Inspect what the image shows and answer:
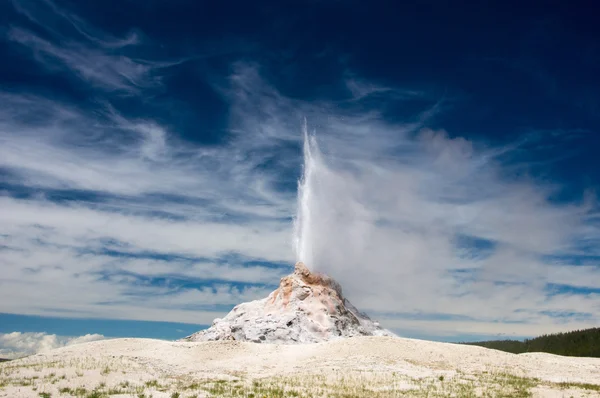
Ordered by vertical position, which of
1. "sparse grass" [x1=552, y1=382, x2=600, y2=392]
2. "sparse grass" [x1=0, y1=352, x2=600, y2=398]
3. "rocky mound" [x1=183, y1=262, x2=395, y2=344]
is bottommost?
"sparse grass" [x1=0, y1=352, x2=600, y2=398]

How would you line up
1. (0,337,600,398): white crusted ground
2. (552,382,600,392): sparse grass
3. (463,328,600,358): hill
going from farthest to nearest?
(463,328,600,358): hill < (552,382,600,392): sparse grass < (0,337,600,398): white crusted ground

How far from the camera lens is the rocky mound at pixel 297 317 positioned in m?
74.2

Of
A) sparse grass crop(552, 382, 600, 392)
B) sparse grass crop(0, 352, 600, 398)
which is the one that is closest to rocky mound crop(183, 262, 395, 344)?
sparse grass crop(0, 352, 600, 398)

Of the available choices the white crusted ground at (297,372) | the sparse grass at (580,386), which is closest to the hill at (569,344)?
the white crusted ground at (297,372)

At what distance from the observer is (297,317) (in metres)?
77.8

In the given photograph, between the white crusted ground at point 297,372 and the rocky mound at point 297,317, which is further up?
the rocky mound at point 297,317

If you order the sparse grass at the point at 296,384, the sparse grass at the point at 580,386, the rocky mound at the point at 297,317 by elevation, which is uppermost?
the rocky mound at the point at 297,317

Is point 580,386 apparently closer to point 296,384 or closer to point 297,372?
point 296,384

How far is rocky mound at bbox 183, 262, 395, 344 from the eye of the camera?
244 feet

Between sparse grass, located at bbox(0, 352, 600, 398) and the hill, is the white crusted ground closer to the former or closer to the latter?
sparse grass, located at bbox(0, 352, 600, 398)

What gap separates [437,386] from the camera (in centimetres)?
3359

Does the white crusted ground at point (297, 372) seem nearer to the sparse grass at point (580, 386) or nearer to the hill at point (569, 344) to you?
the sparse grass at point (580, 386)

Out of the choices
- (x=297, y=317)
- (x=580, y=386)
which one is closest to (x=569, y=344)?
(x=297, y=317)

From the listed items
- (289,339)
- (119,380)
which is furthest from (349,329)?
→ (119,380)
